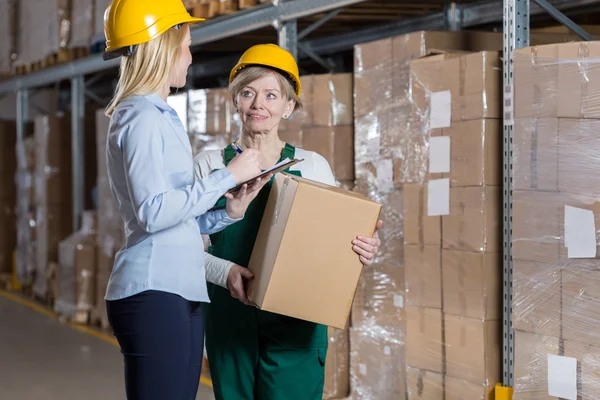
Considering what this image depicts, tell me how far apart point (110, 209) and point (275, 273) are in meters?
5.21

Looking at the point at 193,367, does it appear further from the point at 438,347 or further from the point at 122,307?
the point at 438,347

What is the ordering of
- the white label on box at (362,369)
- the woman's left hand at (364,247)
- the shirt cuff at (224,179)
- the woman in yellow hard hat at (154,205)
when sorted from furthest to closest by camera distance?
the white label on box at (362,369), the woman's left hand at (364,247), the shirt cuff at (224,179), the woman in yellow hard hat at (154,205)

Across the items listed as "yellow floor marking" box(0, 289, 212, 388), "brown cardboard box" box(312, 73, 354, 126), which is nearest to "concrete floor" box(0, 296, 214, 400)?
"yellow floor marking" box(0, 289, 212, 388)

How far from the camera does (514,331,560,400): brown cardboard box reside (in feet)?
11.5

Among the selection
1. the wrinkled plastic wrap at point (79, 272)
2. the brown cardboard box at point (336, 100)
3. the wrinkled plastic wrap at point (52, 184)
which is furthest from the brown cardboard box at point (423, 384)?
the wrinkled plastic wrap at point (52, 184)

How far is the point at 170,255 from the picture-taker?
6.89ft

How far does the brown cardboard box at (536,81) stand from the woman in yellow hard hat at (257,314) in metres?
1.13

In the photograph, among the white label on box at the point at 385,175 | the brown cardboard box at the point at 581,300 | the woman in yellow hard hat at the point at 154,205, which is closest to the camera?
the woman in yellow hard hat at the point at 154,205

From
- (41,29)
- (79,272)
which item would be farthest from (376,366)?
(41,29)

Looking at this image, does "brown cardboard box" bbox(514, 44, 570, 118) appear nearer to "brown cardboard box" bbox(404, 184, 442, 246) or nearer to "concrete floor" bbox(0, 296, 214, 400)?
"brown cardboard box" bbox(404, 184, 442, 246)

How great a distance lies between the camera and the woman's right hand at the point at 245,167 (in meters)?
2.20

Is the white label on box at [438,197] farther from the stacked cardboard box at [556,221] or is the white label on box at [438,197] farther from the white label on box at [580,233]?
the white label on box at [580,233]

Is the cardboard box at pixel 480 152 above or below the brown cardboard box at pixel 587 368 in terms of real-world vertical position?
above

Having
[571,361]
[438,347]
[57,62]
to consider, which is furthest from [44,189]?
[571,361]
